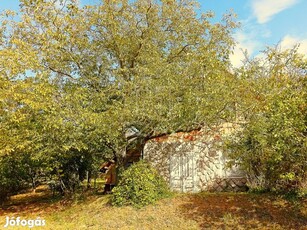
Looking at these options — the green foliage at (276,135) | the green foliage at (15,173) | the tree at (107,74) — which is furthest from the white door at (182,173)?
the green foliage at (15,173)

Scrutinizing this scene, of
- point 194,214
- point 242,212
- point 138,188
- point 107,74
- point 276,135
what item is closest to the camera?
point 276,135

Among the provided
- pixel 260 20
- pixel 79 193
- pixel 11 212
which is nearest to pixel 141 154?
pixel 79 193

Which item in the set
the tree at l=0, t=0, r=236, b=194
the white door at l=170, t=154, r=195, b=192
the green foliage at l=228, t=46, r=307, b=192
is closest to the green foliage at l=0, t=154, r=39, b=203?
the tree at l=0, t=0, r=236, b=194

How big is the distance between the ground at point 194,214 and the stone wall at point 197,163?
1122 mm

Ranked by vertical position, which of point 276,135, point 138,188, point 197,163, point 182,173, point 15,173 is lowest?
point 138,188

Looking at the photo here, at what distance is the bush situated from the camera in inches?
412

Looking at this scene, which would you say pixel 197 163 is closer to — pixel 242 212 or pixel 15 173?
pixel 242 212

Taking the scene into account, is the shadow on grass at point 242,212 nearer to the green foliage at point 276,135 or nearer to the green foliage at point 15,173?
the green foliage at point 276,135

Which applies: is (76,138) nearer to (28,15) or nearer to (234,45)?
(28,15)

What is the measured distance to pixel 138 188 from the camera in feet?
34.8

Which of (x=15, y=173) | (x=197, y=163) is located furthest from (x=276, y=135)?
(x=15, y=173)

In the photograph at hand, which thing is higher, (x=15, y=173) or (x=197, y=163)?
(x=197, y=163)

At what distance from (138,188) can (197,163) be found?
3.21m

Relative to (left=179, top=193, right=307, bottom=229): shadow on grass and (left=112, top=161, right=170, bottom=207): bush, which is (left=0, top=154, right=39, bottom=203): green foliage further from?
(left=179, top=193, right=307, bottom=229): shadow on grass
